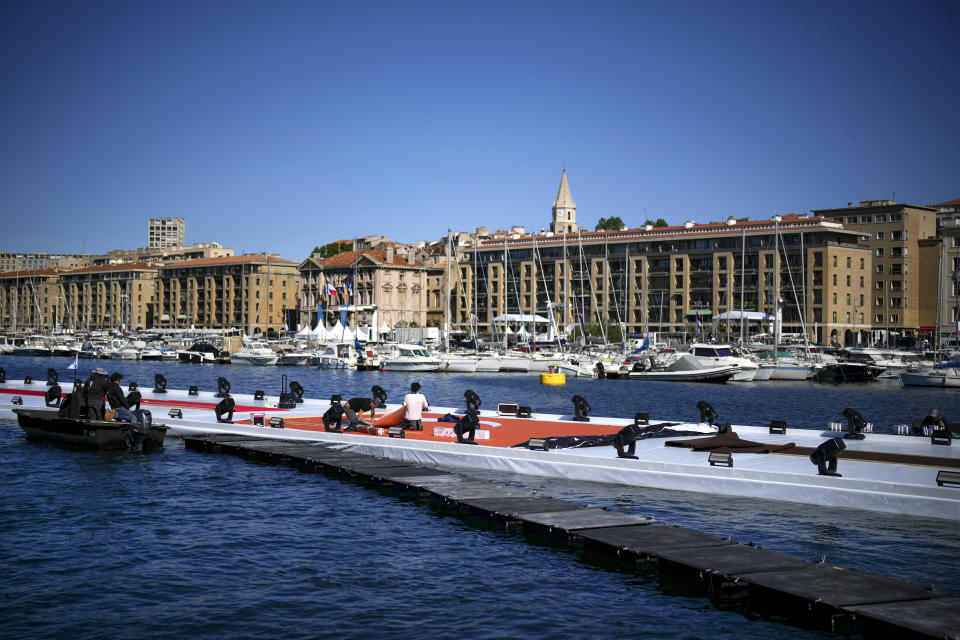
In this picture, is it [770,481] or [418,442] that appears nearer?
[770,481]

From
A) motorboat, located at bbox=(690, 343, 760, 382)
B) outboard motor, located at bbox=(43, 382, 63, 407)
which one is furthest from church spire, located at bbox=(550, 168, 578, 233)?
outboard motor, located at bbox=(43, 382, 63, 407)

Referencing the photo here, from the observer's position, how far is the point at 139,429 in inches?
1149

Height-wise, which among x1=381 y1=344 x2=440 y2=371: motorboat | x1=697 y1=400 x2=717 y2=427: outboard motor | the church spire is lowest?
x1=381 y1=344 x2=440 y2=371: motorboat

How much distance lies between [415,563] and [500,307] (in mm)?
133238

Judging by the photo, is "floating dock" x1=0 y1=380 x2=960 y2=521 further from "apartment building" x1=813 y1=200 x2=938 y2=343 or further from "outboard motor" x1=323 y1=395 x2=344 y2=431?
"apartment building" x1=813 y1=200 x2=938 y2=343

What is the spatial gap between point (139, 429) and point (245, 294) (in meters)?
160

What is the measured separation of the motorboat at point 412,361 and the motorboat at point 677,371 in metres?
18.2

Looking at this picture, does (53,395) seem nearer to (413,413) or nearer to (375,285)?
(413,413)

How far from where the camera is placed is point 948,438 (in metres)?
25.4

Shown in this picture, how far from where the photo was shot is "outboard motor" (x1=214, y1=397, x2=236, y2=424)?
3266 centimetres

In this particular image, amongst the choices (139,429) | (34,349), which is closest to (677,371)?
(139,429)

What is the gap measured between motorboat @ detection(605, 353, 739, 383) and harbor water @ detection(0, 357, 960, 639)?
→ 203 feet

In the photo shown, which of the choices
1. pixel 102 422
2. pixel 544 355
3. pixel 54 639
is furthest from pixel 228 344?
pixel 54 639

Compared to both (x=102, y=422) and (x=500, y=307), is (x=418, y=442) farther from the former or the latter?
(x=500, y=307)
